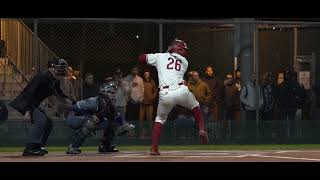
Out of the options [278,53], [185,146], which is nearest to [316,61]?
[278,53]

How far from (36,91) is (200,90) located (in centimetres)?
707

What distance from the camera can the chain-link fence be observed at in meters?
21.8

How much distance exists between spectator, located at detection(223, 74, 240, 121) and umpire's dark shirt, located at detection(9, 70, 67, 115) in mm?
7632

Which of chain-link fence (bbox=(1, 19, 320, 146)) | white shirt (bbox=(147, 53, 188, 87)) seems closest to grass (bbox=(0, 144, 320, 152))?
chain-link fence (bbox=(1, 19, 320, 146))

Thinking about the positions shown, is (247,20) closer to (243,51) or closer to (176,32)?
(243,51)

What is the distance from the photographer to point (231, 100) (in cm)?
2244

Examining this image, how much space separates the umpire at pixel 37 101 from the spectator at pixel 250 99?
7.35 m

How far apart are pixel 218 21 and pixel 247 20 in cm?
75

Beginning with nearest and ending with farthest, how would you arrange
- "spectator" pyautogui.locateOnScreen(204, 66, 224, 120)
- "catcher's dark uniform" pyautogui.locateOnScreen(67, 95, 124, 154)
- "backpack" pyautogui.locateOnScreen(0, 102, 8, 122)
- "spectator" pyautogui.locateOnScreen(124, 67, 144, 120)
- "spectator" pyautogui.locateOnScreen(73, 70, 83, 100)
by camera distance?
"catcher's dark uniform" pyautogui.locateOnScreen(67, 95, 124, 154)
"backpack" pyautogui.locateOnScreen(0, 102, 8, 122)
"spectator" pyautogui.locateOnScreen(124, 67, 144, 120)
"spectator" pyautogui.locateOnScreen(73, 70, 83, 100)
"spectator" pyautogui.locateOnScreen(204, 66, 224, 120)

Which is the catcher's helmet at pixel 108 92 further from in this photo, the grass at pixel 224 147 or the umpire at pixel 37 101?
the grass at pixel 224 147

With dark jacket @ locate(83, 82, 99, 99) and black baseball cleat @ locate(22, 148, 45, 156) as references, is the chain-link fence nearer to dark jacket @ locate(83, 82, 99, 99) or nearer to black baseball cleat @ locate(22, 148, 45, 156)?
dark jacket @ locate(83, 82, 99, 99)

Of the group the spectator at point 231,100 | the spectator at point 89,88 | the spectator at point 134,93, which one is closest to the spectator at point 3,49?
the spectator at point 89,88

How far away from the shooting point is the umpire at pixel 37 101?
15.5m

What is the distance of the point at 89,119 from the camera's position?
15.9 m
